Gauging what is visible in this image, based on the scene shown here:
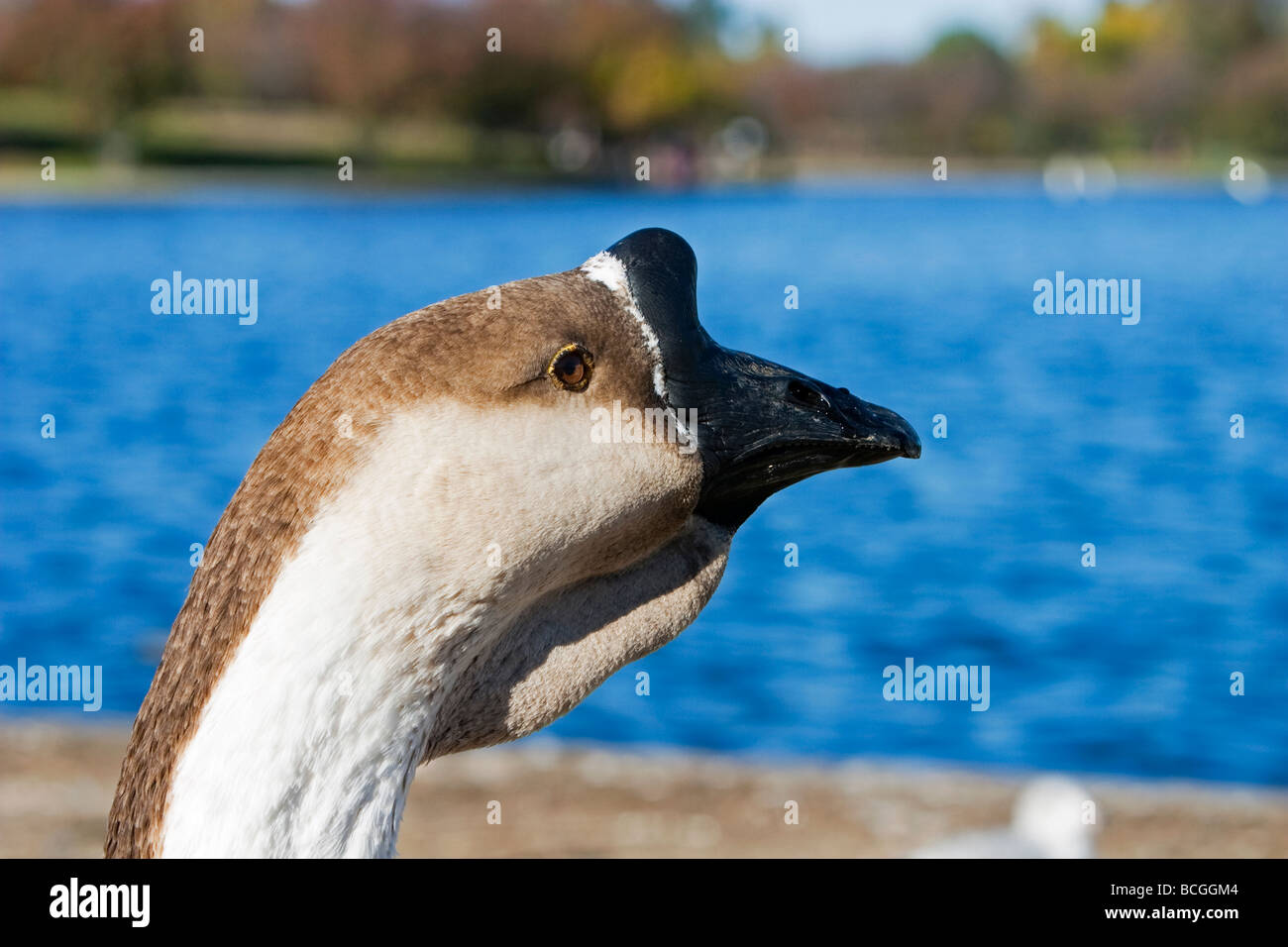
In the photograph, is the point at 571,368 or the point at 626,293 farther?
the point at 626,293

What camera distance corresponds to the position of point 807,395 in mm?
2605

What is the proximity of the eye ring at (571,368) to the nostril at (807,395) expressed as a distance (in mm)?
431

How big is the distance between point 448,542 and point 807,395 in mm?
814

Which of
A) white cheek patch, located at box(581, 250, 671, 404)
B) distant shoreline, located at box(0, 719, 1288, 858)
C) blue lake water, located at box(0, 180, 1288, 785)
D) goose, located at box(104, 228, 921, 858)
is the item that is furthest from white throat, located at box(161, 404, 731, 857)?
blue lake water, located at box(0, 180, 1288, 785)

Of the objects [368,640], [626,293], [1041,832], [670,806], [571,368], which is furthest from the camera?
[670,806]

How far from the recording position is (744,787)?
8.31 metres

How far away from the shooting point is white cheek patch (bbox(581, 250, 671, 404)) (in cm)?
248

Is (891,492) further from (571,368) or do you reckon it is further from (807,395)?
(571,368)

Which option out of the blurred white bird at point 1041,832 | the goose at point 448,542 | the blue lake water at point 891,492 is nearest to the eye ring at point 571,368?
the goose at point 448,542

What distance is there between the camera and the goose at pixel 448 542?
215 centimetres

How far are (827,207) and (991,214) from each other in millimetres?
12993

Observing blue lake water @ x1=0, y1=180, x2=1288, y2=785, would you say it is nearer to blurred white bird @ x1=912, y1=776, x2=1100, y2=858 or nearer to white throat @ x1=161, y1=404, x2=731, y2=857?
blurred white bird @ x1=912, y1=776, x2=1100, y2=858

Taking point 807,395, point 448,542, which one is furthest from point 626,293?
point 448,542

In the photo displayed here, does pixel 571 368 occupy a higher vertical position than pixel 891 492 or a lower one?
higher
